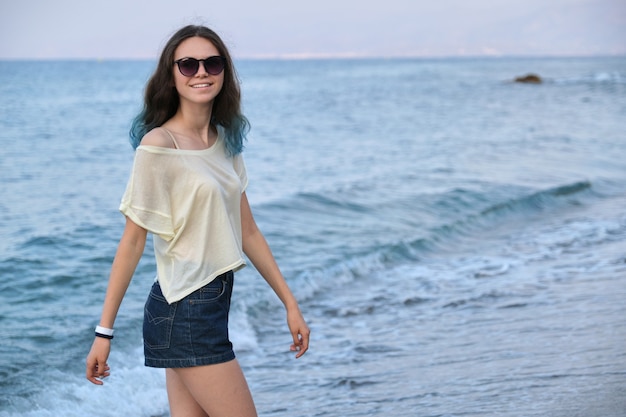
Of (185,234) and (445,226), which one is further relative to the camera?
(445,226)

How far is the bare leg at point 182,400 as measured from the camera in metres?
2.80

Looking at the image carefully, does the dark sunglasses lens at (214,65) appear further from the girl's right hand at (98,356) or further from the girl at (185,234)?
the girl's right hand at (98,356)

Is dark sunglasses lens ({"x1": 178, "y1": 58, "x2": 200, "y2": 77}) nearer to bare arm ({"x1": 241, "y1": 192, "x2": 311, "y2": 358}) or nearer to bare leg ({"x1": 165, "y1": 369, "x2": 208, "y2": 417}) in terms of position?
bare arm ({"x1": 241, "y1": 192, "x2": 311, "y2": 358})

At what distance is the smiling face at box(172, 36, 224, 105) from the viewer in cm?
275

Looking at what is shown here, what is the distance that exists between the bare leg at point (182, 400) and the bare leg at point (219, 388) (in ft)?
0.34

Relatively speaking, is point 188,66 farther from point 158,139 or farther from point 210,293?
point 210,293

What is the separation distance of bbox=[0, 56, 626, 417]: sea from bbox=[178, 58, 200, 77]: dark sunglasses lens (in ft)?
1.14

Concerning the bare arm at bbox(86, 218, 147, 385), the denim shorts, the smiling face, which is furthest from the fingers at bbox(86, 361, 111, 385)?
the smiling face

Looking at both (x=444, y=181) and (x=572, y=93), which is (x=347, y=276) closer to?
(x=444, y=181)

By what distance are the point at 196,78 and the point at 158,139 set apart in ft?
0.93

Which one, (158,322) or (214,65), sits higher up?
(214,65)

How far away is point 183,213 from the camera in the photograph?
2.61 m

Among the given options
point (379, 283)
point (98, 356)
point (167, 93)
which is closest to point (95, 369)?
point (98, 356)

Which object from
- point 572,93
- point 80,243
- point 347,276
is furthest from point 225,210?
point 572,93
